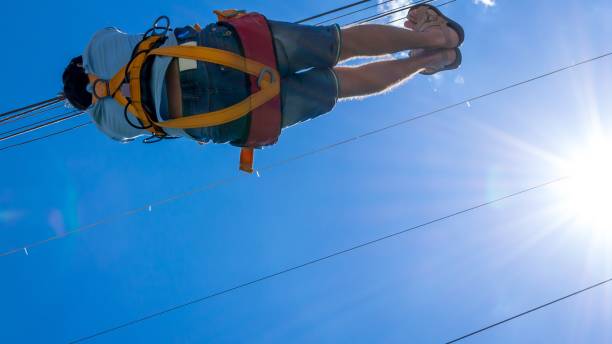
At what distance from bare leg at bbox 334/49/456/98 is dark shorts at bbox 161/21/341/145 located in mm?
123

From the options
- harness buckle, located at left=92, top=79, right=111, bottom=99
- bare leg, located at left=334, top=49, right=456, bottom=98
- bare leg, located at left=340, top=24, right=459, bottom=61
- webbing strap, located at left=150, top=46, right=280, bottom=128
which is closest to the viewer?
webbing strap, located at left=150, top=46, right=280, bottom=128

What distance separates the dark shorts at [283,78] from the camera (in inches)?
95.5

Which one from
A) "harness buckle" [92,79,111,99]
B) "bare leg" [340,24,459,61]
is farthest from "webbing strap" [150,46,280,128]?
"bare leg" [340,24,459,61]

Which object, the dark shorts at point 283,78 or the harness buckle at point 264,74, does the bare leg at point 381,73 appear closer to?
the dark shorts at point 283,78

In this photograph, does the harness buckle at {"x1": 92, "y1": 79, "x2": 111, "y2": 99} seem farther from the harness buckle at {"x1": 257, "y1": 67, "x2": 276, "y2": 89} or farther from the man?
the harness buckle at {"x1": 257, "y1": 67, "x2": 276, "y2": 89}

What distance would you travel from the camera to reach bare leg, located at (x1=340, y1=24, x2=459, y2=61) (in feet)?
8.91

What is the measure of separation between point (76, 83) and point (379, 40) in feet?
5.25

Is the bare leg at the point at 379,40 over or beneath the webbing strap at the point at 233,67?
over

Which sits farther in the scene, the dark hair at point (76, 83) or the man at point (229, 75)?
the dark hair at point (76, 83)

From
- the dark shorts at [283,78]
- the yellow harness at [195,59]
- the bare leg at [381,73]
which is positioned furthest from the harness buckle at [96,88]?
the bare leg at [381,73]

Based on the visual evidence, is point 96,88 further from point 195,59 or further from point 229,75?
point 229,75

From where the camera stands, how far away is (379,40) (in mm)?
2789

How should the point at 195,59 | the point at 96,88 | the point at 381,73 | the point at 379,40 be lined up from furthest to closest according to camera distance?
the point at 381,73
the point at 379,40
the point at 96,88
the point at 195,59

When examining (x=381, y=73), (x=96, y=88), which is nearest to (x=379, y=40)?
(x=381, y=73)
